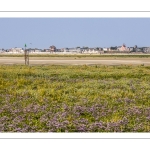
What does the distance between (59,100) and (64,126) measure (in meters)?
3.33

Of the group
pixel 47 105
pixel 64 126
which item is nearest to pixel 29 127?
pixel 64 126

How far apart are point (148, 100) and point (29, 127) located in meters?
5.26

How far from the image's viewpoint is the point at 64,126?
286 inches

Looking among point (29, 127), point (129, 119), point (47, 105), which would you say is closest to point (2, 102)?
point (47, 105)
